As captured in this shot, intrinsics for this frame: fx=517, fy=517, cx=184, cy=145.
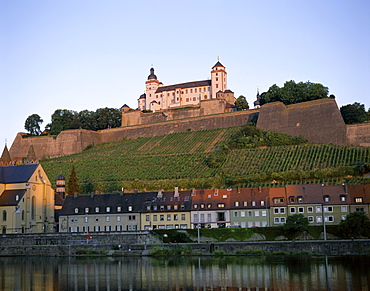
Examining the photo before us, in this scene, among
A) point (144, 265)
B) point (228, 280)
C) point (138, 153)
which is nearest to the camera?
point (228, 280)

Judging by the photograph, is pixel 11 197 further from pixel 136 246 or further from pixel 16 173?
pixel 136 246

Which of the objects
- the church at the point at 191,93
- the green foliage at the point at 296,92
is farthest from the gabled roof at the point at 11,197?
the church at the point at 191,93

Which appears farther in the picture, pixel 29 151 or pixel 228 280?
pixel 29 151

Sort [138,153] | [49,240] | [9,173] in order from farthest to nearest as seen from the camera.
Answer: [138,153] → [9,173] → [49,240]

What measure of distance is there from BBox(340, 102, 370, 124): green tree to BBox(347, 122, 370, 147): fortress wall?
436 inches

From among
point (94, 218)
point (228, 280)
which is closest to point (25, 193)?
point (94, 218)

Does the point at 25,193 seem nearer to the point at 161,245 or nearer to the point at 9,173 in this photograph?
the point at 9,173

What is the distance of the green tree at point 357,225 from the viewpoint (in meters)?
51.2

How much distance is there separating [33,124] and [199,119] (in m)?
52.2

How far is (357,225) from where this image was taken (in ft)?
168

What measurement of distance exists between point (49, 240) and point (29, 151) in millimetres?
64847

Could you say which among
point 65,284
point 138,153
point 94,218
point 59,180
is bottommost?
point 65,284

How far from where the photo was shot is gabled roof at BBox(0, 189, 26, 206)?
66.9 m

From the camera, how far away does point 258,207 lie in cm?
6094
